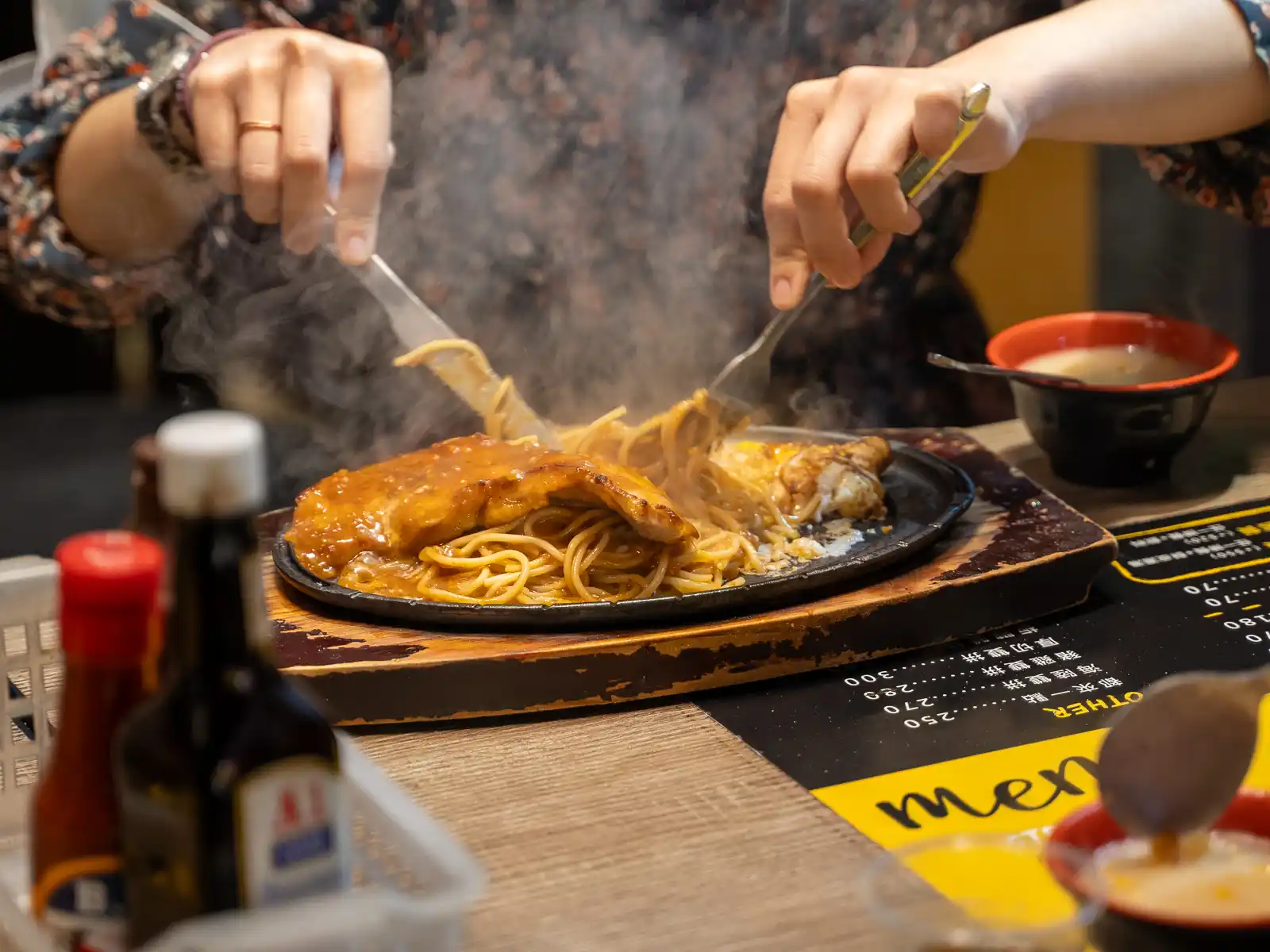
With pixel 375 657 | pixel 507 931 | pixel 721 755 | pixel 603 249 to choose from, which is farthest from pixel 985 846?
pixel 603 249

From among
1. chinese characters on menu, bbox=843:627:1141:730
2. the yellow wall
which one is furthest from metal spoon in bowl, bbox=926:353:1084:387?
the yellow wall

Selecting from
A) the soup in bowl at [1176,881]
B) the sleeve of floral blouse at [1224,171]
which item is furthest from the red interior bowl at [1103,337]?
the soup in bowl at [1176,881]

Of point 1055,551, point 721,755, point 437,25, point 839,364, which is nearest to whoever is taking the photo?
point 721,755

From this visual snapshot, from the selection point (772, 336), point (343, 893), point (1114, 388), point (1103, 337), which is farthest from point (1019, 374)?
point (343, 893)

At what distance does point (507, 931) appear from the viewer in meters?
1.30

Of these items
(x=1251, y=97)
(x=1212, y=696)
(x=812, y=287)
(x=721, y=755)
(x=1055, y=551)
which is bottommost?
(x=721, y=755)

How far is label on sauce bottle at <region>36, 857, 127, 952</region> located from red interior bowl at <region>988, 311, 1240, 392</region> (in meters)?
1.90

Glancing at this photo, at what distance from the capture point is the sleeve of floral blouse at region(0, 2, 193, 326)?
8.38 ft

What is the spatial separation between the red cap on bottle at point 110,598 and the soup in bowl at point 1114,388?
180 cm

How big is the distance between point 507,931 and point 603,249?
1883 millimetres

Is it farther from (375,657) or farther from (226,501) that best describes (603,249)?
(226,501)

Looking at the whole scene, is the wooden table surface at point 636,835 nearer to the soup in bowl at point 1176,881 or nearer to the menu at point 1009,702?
the menu at point 1009,702

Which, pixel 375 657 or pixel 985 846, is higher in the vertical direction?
pixel 985 846

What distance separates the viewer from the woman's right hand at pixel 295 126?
1.98 metres
